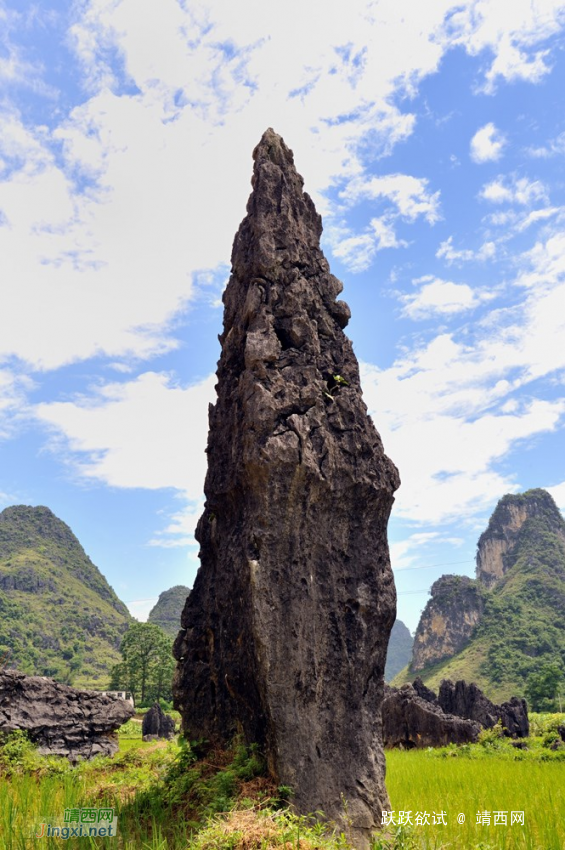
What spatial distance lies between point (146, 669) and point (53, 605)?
209 feet

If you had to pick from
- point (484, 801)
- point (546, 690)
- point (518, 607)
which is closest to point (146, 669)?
point (546, 690)

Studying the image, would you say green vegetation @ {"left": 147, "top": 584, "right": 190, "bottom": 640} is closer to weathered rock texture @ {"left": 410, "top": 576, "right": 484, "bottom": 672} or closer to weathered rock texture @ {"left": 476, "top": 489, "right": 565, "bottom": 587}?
weathered rock texture @ {"left": 410, "top": 576, "right": 484, "bottom": 672}

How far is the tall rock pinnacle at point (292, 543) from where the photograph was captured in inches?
272

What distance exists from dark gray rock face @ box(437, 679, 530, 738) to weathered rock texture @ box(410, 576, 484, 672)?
7373 centimetres

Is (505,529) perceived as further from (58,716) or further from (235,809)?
(235,809)

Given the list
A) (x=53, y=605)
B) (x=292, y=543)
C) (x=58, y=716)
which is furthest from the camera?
(x=53, y=605)

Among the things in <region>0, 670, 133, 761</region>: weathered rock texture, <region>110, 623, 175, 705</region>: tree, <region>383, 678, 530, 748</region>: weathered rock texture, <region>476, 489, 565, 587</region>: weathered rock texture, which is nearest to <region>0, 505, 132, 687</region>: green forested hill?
<region>110, 623, 175, 705</region>: tree

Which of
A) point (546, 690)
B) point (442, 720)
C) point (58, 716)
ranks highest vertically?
point (58, 716)

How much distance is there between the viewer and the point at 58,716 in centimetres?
1415

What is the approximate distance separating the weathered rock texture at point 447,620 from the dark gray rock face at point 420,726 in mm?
79101

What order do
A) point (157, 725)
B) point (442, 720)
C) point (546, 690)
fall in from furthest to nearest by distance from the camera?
1. point (546, 690)
2. point (157, 725)
3. point (442, 720)

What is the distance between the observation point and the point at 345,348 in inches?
362

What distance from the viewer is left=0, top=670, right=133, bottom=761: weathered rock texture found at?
13.6 m

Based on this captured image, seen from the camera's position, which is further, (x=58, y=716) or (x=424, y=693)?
(x=424, y=693)
